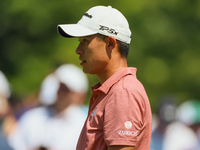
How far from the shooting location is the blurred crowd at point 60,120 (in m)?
5.36

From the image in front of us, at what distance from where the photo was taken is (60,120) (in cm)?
540

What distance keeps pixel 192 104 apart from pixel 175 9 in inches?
82.8

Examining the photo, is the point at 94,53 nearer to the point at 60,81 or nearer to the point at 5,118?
the point at 60,81

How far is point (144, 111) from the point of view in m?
2.13

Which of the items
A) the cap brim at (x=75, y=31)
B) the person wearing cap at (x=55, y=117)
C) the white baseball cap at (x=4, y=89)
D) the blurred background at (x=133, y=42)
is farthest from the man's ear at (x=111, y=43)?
the blurred background at (x=133, y=42)

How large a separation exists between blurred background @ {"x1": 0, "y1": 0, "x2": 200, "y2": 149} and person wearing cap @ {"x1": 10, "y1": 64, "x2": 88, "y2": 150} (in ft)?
4.14

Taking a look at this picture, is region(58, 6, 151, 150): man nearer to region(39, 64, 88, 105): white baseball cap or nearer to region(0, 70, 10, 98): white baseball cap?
region(39, 64, 88, 105): white baseball cap

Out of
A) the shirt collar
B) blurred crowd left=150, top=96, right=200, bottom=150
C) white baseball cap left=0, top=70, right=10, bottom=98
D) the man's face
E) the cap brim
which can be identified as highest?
the cap brim

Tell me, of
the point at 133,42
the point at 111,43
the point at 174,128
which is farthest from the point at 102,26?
the point at 133,42

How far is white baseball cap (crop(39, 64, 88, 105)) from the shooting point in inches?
219

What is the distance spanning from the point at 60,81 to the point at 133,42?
2190mm

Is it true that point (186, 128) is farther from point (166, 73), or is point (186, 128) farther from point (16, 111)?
point (16, 111)

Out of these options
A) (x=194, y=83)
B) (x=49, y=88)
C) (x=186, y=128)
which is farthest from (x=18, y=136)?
(x=194, y=83)

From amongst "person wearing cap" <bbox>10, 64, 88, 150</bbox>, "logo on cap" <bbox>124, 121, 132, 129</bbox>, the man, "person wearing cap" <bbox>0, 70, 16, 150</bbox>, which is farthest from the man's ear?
"person wearing cap" <bbox>0, 70, 16, 150</bbox>
